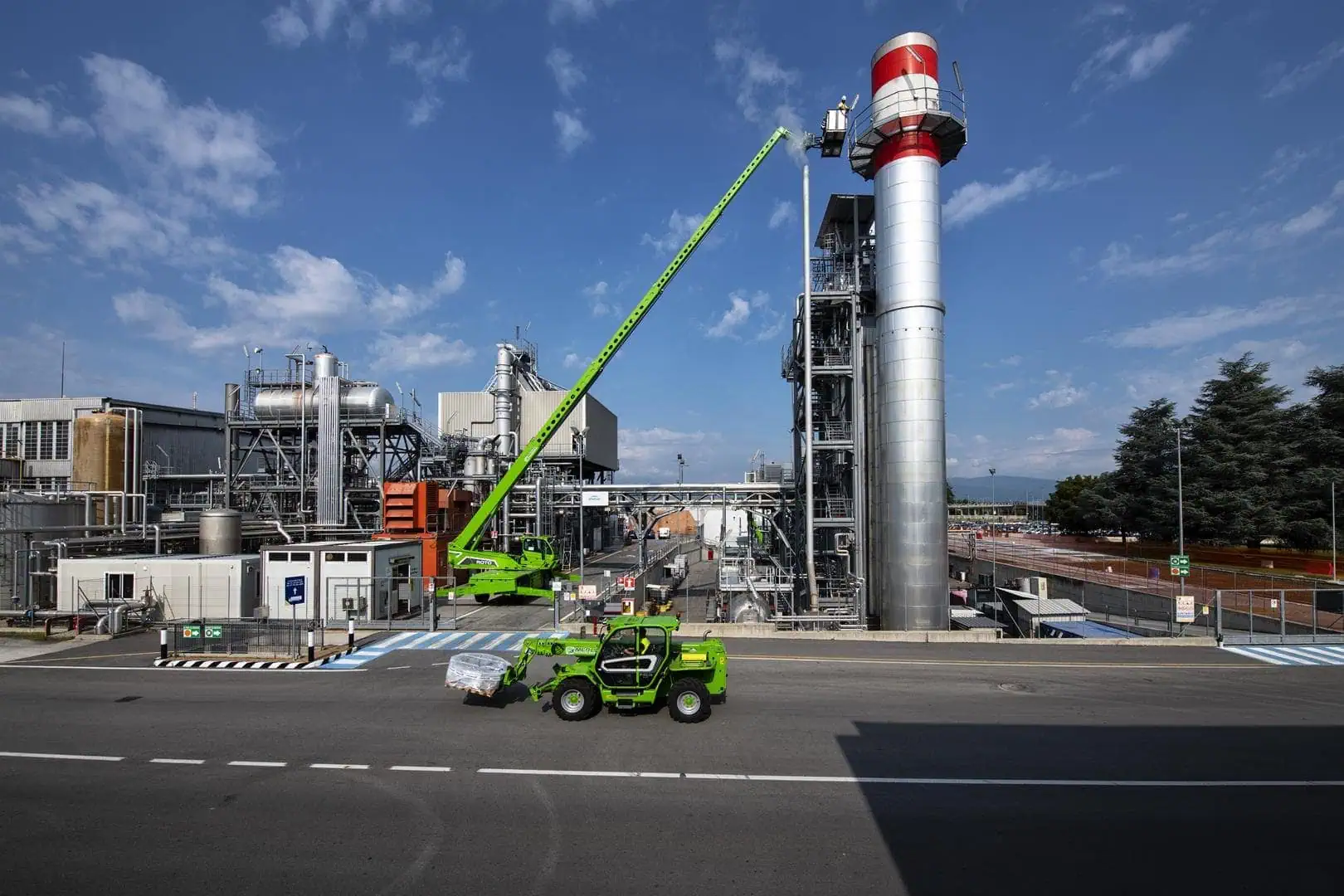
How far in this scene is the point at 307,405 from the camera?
135 feet

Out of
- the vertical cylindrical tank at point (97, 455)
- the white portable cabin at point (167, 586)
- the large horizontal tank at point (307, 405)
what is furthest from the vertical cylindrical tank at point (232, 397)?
the white portable cabin at point (167, 586)

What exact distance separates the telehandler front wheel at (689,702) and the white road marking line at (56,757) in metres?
8.78

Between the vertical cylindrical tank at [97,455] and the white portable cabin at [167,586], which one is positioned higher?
the vertical cylindrical tank at [97,455]

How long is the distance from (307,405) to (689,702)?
37.7 meters

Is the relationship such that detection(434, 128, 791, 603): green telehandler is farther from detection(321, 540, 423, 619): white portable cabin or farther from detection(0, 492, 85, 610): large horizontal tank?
detection(0, 492, 85, 610): large horizontal tank

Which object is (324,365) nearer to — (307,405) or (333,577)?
(307,405)

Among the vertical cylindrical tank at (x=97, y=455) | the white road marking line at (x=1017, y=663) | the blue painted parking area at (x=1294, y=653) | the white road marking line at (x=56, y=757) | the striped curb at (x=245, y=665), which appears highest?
the vertical cylindrical tank at (x=97, y=455)

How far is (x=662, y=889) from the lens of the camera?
6711 mm

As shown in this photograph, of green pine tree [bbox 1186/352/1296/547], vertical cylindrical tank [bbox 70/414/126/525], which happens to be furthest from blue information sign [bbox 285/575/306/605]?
green pine tree [bbox 1186/352/1296/547]

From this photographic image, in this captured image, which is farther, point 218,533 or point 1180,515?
point 1180,515

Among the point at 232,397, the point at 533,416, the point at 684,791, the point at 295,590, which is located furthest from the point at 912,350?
the point at 232,397

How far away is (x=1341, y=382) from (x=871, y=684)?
182 ft

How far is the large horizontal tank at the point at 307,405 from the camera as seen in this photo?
41375 millimetres

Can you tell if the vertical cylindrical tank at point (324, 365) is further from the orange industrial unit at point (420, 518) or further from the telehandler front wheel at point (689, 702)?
the telehandler front wheel at point (689, 702)
